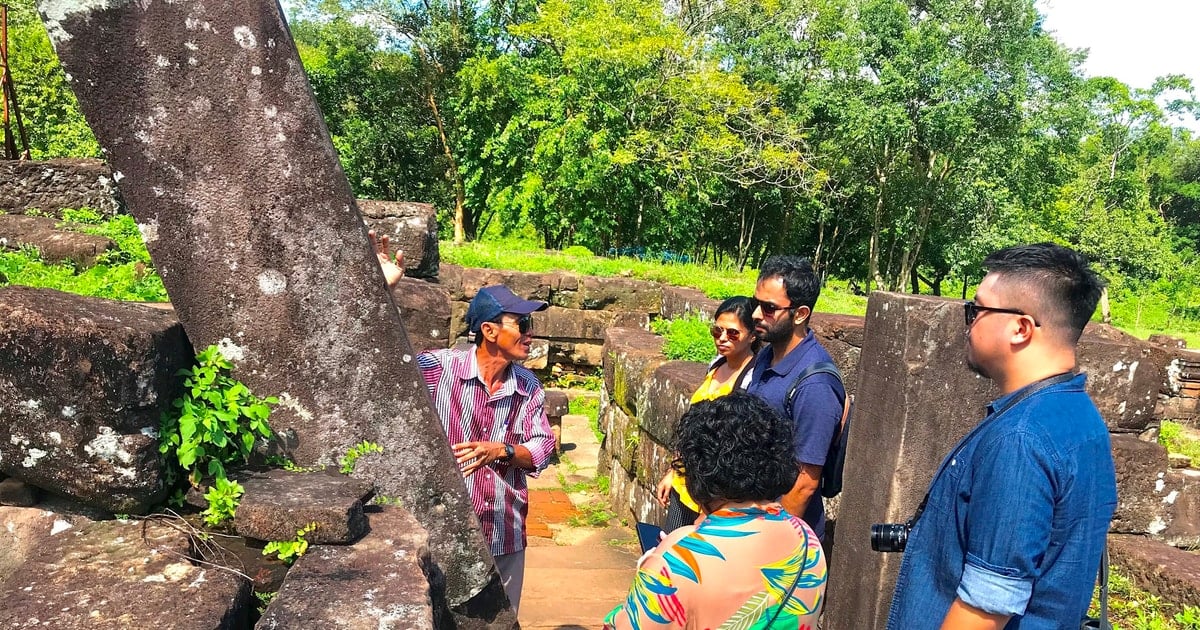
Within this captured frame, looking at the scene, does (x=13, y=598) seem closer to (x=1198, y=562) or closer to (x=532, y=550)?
(x=532, y=550)

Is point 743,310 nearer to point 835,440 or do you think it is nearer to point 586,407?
point 835,440

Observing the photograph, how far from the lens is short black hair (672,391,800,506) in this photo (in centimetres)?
192

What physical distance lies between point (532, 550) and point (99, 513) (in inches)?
146

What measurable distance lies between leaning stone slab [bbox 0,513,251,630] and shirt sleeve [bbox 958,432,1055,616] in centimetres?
155

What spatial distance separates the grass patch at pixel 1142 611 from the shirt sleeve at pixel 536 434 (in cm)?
253

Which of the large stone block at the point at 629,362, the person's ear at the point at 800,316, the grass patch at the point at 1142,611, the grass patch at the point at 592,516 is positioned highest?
the person's ear at the point at 800,316

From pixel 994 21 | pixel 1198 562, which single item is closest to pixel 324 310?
pixel 1198 562

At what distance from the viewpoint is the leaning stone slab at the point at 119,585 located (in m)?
1.62

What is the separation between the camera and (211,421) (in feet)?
6.81

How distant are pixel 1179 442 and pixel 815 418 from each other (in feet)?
19.8

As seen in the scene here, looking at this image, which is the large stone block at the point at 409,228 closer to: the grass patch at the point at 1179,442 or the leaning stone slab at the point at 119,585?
the leaning stone slab at the point at 119,585

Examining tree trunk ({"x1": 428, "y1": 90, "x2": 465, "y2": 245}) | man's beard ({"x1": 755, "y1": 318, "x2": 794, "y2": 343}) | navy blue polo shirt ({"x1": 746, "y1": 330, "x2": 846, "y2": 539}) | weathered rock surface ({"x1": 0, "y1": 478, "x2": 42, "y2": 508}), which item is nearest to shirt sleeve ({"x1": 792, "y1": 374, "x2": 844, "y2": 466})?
navy blue polo shirt ({"x1": 746, "y1": 330, "x2": 846, "y2": 539})

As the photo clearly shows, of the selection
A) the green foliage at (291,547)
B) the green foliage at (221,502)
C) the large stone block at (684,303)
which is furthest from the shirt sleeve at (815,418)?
the large stone block at (684,303)

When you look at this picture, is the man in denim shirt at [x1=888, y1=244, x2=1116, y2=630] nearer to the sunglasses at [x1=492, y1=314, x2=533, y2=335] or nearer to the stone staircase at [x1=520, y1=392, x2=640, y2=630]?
the sunglasses at [x1=492, y1=314, x2=533, y2=335]
